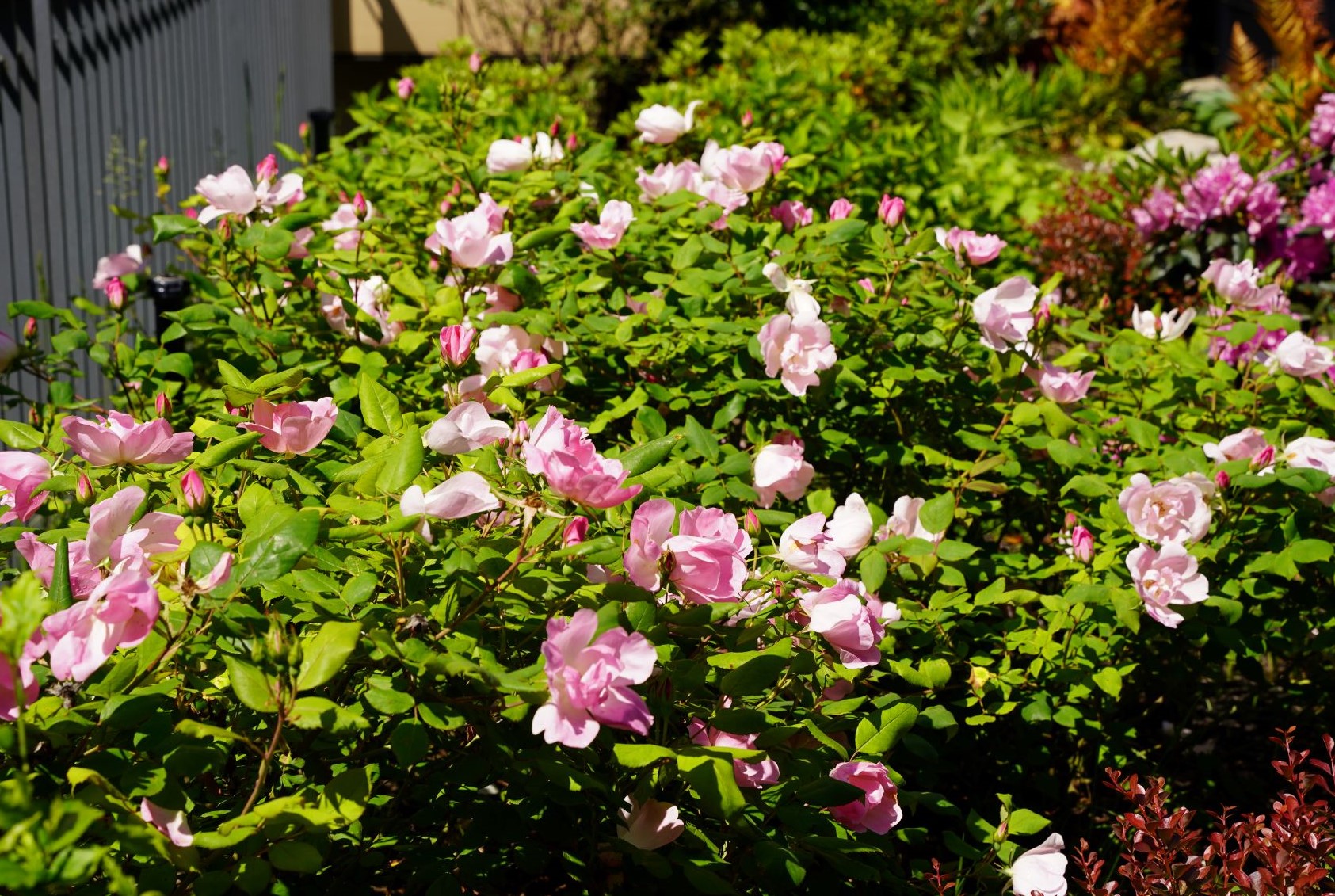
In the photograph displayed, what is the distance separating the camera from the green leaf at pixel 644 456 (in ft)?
4.44

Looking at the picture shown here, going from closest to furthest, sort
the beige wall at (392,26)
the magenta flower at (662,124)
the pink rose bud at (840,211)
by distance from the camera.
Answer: the pink rose bud at (840,211)
the magenta flower at (662,124)
the beige wall at (392,26)

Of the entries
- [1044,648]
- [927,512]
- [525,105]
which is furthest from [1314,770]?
[525,105]

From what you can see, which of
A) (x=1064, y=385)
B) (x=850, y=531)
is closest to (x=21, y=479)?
(x=850, y=531)

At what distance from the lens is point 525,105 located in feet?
16.5

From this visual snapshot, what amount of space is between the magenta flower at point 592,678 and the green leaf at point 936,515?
A: 30.4 inches

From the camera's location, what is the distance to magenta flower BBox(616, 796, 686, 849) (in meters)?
1.25

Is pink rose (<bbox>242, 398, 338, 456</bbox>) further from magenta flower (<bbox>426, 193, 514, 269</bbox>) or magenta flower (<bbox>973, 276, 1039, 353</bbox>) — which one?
magenta flower (<bbox>973, 276, 1039, 353</bbox>)

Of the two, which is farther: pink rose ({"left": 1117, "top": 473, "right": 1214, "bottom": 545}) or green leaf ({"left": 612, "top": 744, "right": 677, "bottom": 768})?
pink rose ({"left": 1117, "top": 473, "right": 1214, "bottom": 545})

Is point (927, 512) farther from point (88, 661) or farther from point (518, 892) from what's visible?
point (88, 661)

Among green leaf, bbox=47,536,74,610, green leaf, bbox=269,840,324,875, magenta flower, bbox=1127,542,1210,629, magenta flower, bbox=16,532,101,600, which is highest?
green leaf, bbox=47,536,74,610

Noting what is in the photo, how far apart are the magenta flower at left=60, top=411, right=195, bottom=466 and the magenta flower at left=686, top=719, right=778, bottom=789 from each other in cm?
68

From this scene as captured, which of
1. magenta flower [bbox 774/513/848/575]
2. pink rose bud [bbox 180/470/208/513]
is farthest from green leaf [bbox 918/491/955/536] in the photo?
pink rose bud [bbox 180/470/208/513]

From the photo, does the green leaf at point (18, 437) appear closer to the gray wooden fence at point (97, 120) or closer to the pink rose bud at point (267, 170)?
the pink rose bud at point (267, 170)

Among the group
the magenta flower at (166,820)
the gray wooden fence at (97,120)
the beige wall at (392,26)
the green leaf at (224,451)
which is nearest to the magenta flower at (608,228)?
the green leaf at (224,451)
